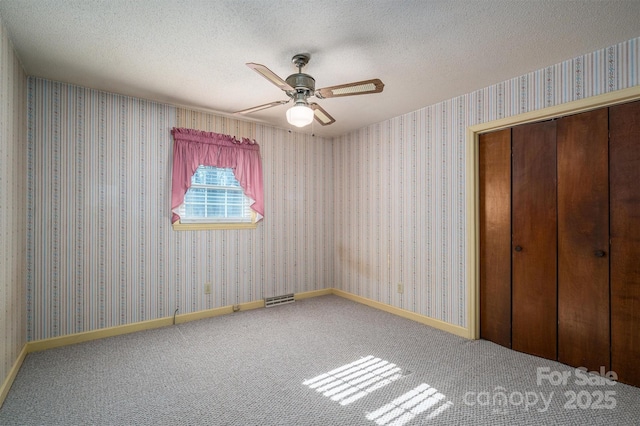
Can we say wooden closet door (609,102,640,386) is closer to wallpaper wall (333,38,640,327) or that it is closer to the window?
wallpaper wall (333,38,640,327)

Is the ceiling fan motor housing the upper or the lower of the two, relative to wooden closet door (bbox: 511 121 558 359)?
upper

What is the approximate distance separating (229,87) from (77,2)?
132 cm

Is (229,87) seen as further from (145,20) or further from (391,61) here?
(391,61)

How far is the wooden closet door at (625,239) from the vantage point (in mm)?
2236

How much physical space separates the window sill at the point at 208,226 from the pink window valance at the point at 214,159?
0.10 meters

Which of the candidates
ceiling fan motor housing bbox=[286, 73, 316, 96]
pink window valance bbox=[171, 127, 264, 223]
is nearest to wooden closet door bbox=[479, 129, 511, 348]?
ceiling fan motor housing bbox=[286, 73, 316, 96]

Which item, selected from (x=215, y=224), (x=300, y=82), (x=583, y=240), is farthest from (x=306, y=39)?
(x=583, y=240)

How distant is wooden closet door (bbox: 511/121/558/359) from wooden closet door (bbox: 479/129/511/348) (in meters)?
0.05

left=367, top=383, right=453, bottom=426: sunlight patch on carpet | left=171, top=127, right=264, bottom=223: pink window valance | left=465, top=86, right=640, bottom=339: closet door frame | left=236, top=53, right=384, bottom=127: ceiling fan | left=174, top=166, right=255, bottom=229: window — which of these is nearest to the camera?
left=367, top=383, right=453, bottom=426: sunlight patch on carpet

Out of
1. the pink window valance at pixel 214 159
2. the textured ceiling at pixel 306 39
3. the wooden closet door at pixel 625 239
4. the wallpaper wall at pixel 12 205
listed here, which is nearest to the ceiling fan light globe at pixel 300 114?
the textured ceiling at pixel 306 39

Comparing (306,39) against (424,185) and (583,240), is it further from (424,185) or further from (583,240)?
(583,240)

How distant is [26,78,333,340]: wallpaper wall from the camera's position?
288cm

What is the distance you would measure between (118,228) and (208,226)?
0.92m

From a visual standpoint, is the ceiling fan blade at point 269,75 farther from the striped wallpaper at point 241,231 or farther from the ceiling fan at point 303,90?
the striped wallpaper at point 241,231
